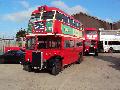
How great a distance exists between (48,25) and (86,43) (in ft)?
65.3

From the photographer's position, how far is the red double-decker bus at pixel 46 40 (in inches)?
721

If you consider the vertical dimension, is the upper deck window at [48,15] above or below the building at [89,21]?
below

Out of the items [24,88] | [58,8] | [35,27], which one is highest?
[58,8]

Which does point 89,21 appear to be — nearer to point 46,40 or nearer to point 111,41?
point 111,41

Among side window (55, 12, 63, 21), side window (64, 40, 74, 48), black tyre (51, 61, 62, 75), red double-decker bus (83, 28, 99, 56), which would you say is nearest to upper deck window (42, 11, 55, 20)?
side window (55, 12, 63, 21)

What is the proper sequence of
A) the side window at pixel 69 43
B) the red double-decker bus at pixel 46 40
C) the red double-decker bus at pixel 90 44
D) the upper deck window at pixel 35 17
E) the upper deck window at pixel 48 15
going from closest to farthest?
the red double-decker bus at pixel 46 40 < the upper deck window at pixel 48 15 < the upper deck window at pixel 35 17 < the side window at pixel 69 43 < the red double-decker bus at pixel 90 44

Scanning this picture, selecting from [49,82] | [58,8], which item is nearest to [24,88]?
[49,82]

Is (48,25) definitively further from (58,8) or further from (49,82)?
(49,82)

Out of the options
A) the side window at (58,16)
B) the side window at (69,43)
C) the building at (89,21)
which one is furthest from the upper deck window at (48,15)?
the building at (89,21)

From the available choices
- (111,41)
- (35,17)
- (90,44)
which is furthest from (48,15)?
(111,41)

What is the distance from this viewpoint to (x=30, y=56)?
61.4ft

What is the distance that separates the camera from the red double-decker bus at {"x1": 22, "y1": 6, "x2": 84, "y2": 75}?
1831 centimetres

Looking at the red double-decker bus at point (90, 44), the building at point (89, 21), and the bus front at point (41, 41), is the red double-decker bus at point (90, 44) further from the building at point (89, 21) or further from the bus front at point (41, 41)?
the building at point (89, 21)

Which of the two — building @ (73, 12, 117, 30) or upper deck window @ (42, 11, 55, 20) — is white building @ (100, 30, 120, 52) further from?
upper deck window @ (42, 11, 55, 20)
